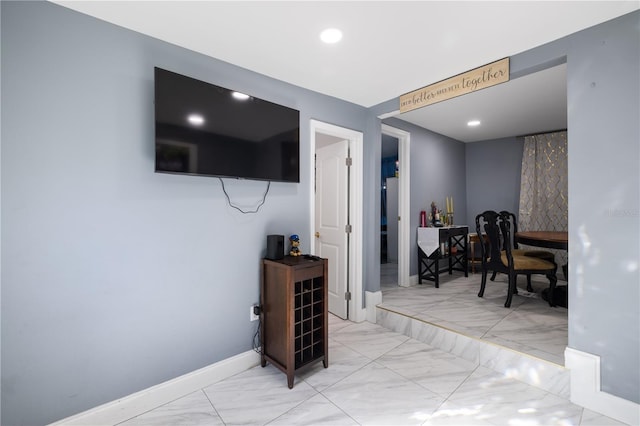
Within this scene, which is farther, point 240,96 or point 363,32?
point 240,96

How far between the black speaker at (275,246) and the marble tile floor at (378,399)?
2.92 ft

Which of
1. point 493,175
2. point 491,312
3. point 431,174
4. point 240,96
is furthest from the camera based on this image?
point 493,175

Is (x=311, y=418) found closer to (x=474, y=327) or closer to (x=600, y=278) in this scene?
(x=474, y=327)

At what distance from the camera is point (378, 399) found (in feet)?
6.49

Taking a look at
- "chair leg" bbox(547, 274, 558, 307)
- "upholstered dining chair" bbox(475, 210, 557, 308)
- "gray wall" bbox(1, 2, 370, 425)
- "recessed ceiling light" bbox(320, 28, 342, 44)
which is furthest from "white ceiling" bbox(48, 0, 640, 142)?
"chair leg" bbox(547, 274, 558, 307)

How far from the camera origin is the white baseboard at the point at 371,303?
10.9ft

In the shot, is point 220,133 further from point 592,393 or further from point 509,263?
point 509,263

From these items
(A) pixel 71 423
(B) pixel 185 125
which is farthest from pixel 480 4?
(A) pixel 71 423

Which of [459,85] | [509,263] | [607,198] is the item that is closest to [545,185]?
[509,263]

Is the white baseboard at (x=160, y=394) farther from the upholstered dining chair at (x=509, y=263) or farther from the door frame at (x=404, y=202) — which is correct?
the upholstered dining chair at (x=509, y=263)

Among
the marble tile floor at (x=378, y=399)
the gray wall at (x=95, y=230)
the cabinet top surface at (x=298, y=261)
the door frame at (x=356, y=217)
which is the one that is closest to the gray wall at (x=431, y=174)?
the door frame at (x=356, y=217)

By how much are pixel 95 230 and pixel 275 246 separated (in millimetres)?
1170

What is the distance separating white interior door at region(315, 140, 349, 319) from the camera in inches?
132

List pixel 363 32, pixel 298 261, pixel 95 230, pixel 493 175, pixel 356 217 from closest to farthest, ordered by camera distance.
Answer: pixel 95 230
pixel 363 32
pixel 298 261
pixel 356 217
pixel 493 175
